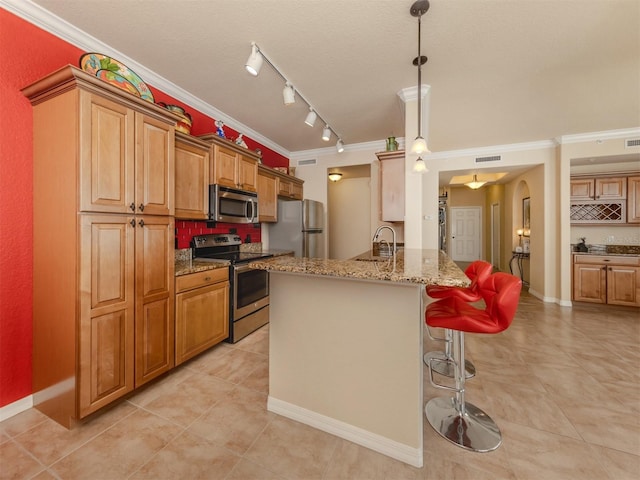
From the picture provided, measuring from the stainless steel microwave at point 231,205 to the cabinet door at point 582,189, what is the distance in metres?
5.43

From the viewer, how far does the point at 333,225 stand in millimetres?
6719

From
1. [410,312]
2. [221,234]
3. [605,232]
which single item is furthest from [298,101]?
[605,232]

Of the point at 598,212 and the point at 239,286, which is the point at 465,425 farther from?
the point at 598,212

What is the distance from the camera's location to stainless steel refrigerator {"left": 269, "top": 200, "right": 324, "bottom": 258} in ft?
13.5

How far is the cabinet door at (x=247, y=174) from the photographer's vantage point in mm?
3210

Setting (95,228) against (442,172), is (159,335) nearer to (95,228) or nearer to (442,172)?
(95,228)

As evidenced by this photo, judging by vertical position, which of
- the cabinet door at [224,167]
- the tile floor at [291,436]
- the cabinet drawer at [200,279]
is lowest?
the tile floor at [291,436]

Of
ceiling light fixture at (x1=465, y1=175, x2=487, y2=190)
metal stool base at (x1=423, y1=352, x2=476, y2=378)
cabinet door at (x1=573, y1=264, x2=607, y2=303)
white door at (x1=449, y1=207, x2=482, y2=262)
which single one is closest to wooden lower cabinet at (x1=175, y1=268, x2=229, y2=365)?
metal stool base at (x1=423, y1=352, x2=476, y2=378)

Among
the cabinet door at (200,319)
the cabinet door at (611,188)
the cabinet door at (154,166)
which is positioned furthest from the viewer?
the cabinet door at (611,188)

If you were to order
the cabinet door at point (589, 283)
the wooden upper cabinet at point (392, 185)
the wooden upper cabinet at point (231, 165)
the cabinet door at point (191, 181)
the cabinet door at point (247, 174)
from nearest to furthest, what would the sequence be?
the cabinet door at point (191, 181) < the wooden upper cabinet at point (231, 165) < the cabinet door at point (247, 174) < the wooden upper cabinet at point (392, 185) < the cabinet door at point (589, 283)

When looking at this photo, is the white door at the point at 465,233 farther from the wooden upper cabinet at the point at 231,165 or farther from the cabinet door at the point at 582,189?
the wooden upper cabinet at the point at 231,165

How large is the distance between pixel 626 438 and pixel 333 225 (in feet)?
18.3

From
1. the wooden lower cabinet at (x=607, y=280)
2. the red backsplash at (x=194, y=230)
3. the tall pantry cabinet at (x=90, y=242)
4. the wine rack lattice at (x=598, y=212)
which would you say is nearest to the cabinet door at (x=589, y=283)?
the wooden lower cabinet at (x=607, y=280)

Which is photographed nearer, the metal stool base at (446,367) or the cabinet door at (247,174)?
the metal stool base at (446,367)
